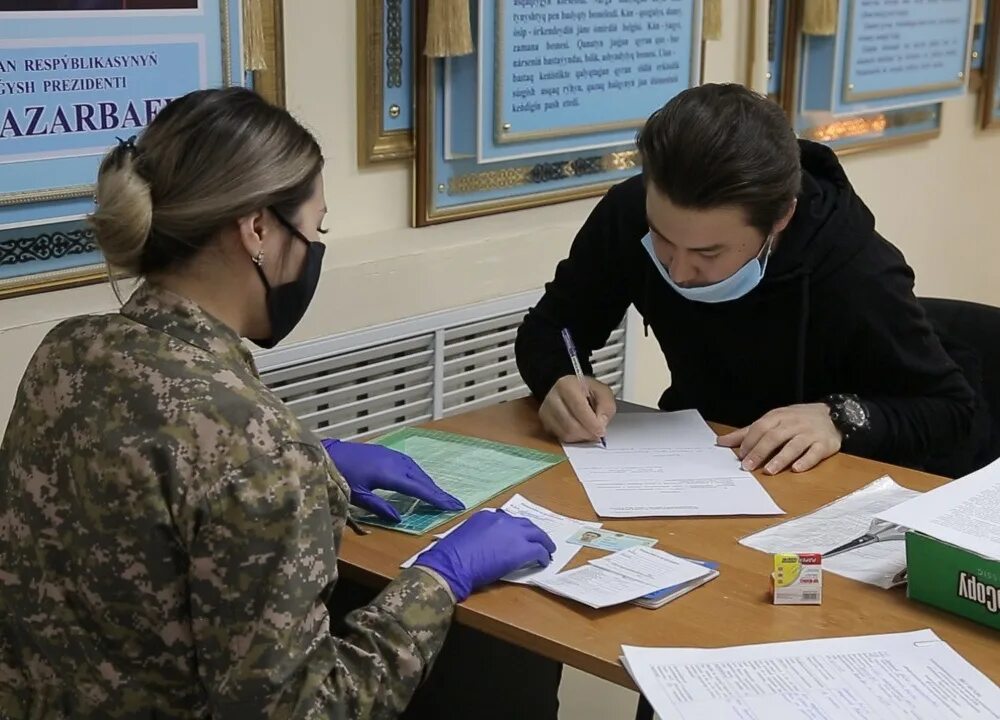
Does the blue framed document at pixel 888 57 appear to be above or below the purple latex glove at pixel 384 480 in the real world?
above

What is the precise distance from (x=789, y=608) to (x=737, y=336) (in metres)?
0.69

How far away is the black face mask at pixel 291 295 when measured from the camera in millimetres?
1224

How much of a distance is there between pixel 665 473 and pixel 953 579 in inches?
17.5

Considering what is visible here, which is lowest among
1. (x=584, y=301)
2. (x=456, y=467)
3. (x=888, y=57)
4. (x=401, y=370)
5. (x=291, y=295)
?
(x=401, y=370)

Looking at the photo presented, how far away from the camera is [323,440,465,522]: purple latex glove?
1.50 meters

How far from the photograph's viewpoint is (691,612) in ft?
4.19

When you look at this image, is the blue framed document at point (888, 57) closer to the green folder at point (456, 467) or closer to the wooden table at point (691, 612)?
the green folder at point (456, 467)

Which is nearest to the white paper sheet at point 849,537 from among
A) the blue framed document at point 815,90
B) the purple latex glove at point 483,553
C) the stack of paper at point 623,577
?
the stack of paper at point 623,577

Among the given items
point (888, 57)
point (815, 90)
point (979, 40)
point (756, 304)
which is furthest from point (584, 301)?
point (979, 40)

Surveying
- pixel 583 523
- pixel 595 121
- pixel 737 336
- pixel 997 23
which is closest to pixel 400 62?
pixel 595 121

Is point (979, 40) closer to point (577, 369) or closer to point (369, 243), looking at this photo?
point (369, 243)

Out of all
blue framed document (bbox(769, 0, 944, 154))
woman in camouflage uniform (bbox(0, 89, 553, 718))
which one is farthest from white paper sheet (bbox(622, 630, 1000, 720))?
blue framed document (bbox(769, 0, 944, 154))

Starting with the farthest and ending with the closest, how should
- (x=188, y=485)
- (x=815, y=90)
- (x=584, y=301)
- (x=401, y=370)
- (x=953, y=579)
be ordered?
(x=815, y=90), (x=401, y=370), (x=584, y=301), (x=953, y=579), (x=188, y=485)

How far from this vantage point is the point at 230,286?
1193 mm
